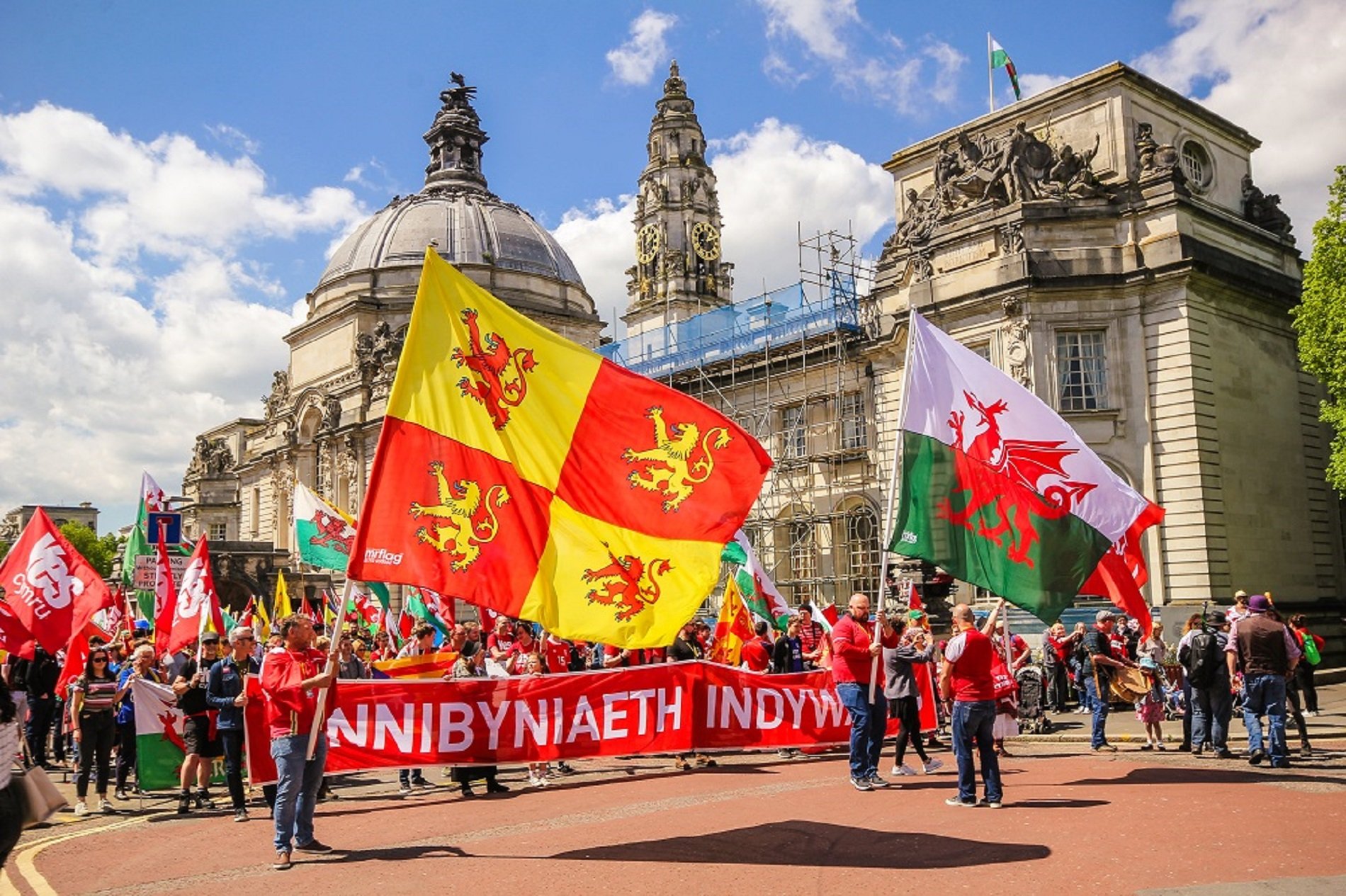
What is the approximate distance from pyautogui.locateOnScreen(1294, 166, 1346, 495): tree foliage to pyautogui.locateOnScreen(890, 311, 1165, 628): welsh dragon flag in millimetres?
19311

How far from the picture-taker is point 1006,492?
1220 cm

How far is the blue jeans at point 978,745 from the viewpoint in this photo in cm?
1089

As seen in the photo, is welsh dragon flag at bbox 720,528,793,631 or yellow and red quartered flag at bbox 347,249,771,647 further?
welsh dragon flag at bbox 720,528,793,631

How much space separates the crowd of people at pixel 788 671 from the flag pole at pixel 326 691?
70 millimetres

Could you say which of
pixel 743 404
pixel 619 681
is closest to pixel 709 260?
pixel 743 404

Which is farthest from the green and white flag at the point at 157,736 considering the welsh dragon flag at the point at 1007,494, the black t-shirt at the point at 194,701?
the welsh dragon flag at the point at 1007,494

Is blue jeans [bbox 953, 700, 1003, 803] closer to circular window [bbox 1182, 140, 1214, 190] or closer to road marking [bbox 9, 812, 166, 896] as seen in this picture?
road marking [bbox 9, 812, 166, 896]

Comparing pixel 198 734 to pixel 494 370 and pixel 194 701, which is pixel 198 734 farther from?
pixel 494 370

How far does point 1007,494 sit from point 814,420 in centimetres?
2581

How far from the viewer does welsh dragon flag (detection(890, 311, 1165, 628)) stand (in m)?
12.0

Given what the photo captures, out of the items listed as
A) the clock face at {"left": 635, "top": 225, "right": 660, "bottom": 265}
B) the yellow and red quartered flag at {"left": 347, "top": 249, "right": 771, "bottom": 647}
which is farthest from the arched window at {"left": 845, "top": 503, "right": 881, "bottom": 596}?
the clock face at {"left": 635, "top": 225, "right": 660, "bottom": 265}

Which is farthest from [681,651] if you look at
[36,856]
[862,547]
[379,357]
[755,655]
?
[379,357]

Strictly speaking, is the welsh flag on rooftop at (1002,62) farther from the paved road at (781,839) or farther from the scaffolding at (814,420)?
the paved road at (781,839)

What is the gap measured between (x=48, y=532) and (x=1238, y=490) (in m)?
26.3
